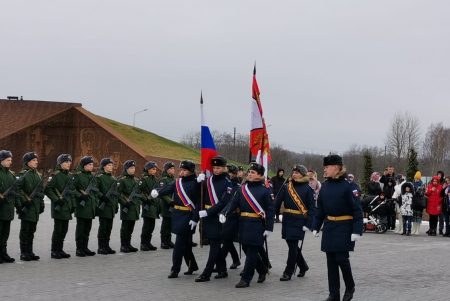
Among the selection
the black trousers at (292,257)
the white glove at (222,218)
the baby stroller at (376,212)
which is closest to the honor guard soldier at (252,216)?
the white glove at (222,218)

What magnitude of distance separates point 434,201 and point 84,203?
1100cm

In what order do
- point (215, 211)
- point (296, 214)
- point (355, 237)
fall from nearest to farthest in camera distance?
point (355, 237) → point (215, 211) → point (296, 214)

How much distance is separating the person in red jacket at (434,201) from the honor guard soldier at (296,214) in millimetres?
9888

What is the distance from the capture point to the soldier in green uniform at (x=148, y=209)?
13945 millimetres

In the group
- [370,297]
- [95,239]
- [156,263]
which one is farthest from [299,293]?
[95,239]

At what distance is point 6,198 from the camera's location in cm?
1133

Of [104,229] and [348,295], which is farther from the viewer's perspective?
[104,229]

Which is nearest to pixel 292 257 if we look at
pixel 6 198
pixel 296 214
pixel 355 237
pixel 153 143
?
pixel 296 214

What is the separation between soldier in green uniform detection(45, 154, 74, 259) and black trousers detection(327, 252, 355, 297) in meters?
5.83

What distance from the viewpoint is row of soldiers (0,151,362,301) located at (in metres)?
8.34

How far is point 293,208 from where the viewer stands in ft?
33.9

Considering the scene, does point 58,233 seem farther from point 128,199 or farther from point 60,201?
point 128,199

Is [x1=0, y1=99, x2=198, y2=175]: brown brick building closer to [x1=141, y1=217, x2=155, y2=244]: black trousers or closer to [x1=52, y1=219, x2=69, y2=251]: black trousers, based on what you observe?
[x1=141, y1=217, x2=155, y2=244]: black trousers

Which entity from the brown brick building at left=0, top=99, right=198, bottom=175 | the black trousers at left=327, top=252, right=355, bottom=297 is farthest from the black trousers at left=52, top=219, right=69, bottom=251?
the brown brick building at left=0, top=99, right=198, bottom=175
